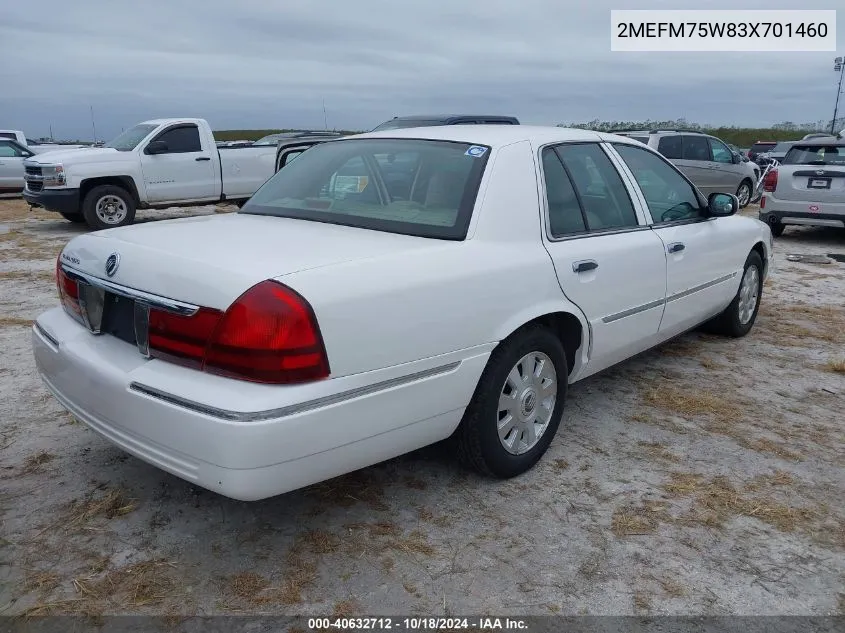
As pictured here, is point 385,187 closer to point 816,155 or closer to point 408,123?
point 408,123

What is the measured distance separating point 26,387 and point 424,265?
293cm

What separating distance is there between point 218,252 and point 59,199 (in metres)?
10.2

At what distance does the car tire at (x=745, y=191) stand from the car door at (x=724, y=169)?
22cm

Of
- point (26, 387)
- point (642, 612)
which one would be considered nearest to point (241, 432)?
point (642, 612)

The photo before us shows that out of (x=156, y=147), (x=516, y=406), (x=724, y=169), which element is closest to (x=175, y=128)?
(x=156, y=147)

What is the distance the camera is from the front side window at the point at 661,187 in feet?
13.9

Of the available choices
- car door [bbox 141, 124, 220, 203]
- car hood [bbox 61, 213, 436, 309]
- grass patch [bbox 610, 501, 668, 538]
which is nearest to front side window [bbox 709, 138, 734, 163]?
car door [bbox 141, 124, 220, 203]

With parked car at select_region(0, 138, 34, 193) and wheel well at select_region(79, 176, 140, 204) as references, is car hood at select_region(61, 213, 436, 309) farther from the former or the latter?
parked car at select_region(0, 138, 34, 193)

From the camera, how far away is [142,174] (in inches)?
474

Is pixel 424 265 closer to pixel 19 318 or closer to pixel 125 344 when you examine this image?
pixel 125 344

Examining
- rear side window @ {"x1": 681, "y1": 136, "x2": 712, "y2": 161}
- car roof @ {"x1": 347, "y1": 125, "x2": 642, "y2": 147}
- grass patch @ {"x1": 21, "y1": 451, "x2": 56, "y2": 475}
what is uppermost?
rear side window @ {"x1": 681, "y1": 136, "x2": 712, "y2": 161}

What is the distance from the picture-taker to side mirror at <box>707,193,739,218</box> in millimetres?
4703

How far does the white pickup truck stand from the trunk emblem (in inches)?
386

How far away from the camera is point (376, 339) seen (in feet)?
8.32
